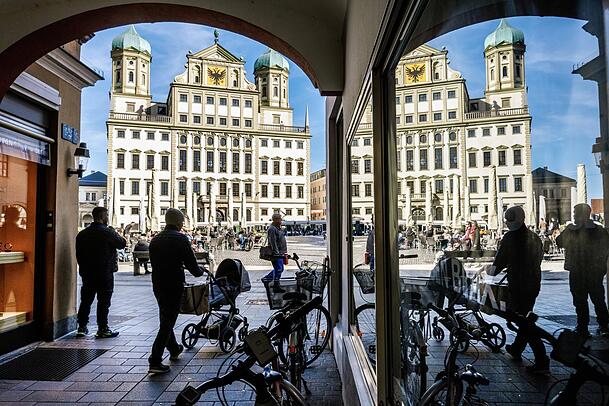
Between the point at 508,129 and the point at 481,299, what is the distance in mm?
385

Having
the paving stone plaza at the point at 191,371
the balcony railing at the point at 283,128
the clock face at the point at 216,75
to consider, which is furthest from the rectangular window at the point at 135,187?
the paving stone plaza at the point at 191,371

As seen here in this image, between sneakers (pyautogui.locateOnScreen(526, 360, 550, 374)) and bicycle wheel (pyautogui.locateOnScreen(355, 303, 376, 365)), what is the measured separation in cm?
151

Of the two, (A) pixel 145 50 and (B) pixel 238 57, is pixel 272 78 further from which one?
(A) pixel 145 50

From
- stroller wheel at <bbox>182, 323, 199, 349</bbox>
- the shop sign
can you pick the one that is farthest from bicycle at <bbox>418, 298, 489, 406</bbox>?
the shop sign

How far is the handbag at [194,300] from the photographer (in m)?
4.98

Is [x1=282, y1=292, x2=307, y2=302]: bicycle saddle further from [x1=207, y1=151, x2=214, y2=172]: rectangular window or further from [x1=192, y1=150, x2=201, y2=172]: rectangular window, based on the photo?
[x1=207, y1=151, x2=214, y2=172]: rectangular window

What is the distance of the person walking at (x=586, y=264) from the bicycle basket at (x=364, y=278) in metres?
1.98

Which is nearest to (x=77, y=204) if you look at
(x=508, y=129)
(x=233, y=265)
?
(x=233, y=265)

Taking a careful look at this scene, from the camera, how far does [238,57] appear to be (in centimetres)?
5650

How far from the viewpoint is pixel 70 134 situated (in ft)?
20.6

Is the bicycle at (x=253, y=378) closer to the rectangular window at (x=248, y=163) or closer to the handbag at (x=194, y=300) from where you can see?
the handbag at (x=194, y=300)

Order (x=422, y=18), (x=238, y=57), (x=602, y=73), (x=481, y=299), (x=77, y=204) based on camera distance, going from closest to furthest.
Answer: (x=602, y=73) < (x=481, y=299) < (x=422, y=18) < (x=77, y=204) < (x=238, y=57)

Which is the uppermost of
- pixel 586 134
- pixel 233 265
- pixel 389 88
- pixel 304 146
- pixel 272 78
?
pixel 272 78

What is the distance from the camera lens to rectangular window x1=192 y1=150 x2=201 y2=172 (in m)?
53.2
